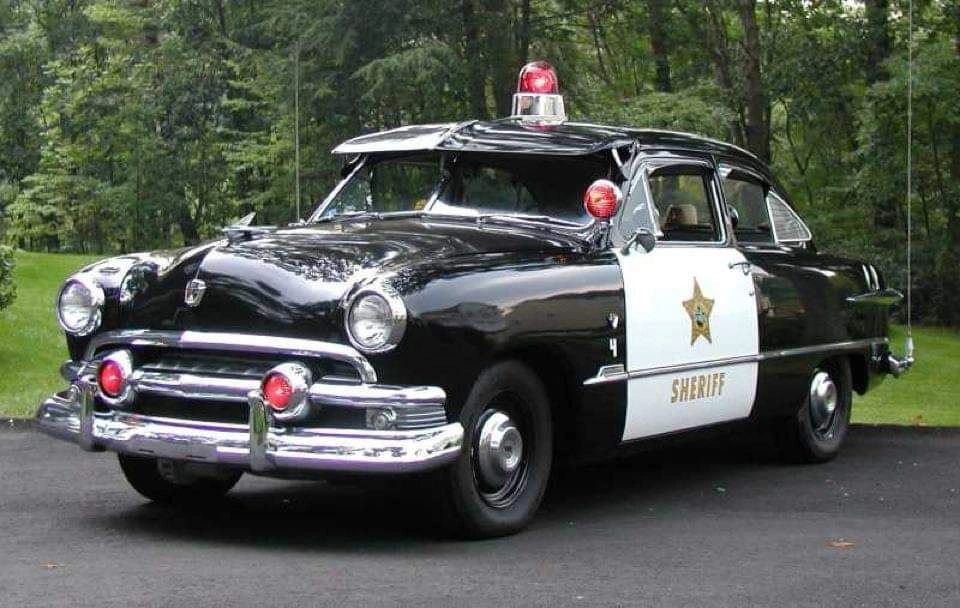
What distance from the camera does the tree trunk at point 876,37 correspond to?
23.4 m

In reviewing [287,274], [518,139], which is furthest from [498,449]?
[518,139]

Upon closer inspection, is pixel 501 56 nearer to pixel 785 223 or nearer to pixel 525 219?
pixel 785 223

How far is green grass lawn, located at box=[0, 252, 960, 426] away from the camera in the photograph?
11.5 meters

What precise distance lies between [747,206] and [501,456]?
3.09m

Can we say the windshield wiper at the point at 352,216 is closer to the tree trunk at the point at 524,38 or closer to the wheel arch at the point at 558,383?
the wheel arch at the point at 558,383

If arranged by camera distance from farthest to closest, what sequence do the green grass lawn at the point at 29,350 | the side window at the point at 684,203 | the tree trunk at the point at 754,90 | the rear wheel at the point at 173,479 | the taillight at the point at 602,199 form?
the tree trunk at the point at 754,90
the green grass lawn at the point at 29,350
the side window at the point at 684,203
the taillight at the point at 602,199
the rear wheel at the point at 173,479

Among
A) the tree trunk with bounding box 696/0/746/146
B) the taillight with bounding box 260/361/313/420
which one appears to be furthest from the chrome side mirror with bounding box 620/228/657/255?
the tree trunk with bounding box 696/0/746/146

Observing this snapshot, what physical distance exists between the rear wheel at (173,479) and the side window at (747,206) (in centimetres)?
318

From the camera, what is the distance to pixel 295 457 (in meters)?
5.81

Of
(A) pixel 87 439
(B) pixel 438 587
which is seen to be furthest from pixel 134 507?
(B) pixel 438 587

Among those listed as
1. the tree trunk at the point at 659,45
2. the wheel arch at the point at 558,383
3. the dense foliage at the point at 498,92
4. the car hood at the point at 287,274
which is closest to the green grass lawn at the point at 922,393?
the dense foliage at the point at 498,92

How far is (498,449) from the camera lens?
6254 millimetres

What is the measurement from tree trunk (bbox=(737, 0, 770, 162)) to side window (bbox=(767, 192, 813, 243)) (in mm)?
16432

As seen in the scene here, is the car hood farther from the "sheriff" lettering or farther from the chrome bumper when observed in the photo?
the "sheriff" lettering
